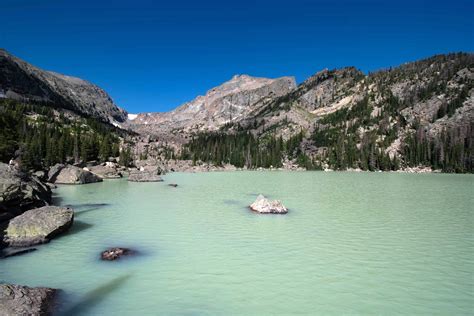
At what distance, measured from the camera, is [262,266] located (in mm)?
14758

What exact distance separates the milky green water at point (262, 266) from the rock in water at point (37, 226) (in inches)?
30.9

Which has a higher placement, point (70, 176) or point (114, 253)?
point (70, 176)

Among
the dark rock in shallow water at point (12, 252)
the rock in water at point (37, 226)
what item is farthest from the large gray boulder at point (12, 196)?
the dark rock in shallow water at point (12, 252)

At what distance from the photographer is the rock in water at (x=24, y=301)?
9245 mm

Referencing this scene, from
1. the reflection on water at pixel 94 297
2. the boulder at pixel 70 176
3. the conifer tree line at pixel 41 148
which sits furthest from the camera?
the conifer tree line at pixel 41 148

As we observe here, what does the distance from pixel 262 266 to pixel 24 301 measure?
30.7ft

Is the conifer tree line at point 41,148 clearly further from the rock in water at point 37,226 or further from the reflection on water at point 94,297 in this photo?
the reflection on water at point 94,297

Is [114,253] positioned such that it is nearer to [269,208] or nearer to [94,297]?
[94,297]

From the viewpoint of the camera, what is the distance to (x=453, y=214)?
1090 inches

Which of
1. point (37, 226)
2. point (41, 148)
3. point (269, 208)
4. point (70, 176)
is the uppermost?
point (41, 148)

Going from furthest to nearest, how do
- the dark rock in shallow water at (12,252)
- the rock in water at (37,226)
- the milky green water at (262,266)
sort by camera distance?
the rock in water at (37,226) → the dark rock in shallow water at (12,252) → the milky green water at (262,266)

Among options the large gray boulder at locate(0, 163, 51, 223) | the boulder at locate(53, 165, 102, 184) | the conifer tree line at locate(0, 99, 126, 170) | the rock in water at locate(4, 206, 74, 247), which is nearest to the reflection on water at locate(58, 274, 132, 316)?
the rock in water at locate(4, 206, 74, 247)

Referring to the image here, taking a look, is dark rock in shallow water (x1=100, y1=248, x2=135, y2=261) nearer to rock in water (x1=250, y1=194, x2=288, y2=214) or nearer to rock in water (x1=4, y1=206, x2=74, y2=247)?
rock in water (x1=4, y1=206, x2=74, y2=247)

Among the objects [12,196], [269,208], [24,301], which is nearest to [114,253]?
[24,301]
